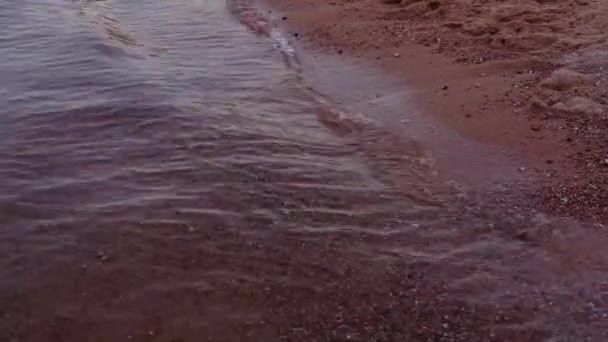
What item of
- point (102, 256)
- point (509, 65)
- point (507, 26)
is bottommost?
point (102, 256)

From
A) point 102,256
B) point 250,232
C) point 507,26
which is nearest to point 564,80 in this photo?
point 507,26

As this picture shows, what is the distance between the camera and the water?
355cm

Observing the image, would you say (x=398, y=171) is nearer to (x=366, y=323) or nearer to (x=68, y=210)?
(x=366, y=323)

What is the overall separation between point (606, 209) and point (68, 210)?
328 cm

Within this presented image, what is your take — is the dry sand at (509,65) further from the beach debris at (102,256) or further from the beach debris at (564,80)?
the beach debris at (102,256)

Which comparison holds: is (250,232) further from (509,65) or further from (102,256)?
(509,65)

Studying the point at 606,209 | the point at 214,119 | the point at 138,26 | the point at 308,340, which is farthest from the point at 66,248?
the point at 138,26

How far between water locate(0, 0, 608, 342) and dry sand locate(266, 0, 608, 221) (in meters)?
0.61

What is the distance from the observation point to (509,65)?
21.5 ft

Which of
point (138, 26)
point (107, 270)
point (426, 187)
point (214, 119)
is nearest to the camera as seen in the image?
point (107, 270)

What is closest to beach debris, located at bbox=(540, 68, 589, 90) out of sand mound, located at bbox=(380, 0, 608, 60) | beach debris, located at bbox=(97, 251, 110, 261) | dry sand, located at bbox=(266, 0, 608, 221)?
dry sand, located at bbox=(266, 0, 608, 221)

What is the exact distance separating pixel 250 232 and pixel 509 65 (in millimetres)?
3397

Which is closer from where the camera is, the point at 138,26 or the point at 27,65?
the point at 27,65

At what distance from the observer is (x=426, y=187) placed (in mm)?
4797
